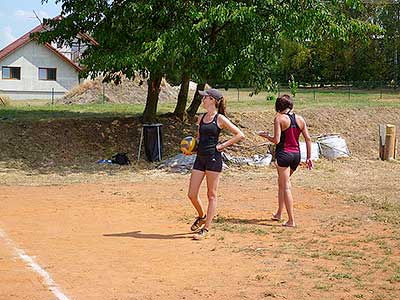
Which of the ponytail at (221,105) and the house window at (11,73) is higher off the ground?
the house window at (11,73)

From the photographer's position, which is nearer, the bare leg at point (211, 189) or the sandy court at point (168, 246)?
the sandy court at point (168, 246)

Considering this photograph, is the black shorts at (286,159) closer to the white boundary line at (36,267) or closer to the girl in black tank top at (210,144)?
the girl in black tank top at (210,144)

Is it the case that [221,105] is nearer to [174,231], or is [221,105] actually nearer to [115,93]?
[174,231]

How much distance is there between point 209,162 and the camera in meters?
9.62

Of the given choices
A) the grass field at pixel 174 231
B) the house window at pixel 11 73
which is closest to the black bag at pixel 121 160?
the grass field at pixel 174 231

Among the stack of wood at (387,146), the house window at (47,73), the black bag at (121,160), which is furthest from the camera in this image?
the house window at (47,73)

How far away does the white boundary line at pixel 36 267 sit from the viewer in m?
6.87

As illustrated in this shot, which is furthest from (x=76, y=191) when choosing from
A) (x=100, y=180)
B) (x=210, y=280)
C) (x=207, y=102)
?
(x=210, y=280)

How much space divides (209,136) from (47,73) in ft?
156

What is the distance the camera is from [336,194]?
1434 centimetres

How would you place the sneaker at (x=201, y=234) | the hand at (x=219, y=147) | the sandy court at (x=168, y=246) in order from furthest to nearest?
the sneaker at (x=201, y=234), the hand at (x=219, y=147), the sandy court at (x=168, y=246)

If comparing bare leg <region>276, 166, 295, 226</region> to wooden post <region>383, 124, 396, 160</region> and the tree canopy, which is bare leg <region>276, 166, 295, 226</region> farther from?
wooden post <region>383, 124, 396, 160</region>

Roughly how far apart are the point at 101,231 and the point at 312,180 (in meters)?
7.80

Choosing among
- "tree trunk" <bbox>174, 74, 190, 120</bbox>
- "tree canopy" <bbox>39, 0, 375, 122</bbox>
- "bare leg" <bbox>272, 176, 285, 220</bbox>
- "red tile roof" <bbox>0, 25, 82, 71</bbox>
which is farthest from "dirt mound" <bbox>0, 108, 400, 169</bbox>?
"red tile roof" <bbox>0, 25, 82, 71</bbox>
